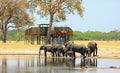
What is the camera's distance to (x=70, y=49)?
53.5 m

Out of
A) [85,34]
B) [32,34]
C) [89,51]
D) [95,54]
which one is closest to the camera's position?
[89,51]

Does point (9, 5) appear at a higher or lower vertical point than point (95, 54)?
higher

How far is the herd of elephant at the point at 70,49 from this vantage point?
175 ft

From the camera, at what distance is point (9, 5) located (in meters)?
85.8

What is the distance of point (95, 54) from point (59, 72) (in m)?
24.9

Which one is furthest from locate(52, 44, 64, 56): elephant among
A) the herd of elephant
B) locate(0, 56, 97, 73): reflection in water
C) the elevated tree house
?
the elevated tree house

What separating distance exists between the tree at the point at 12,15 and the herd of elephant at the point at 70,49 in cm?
2740

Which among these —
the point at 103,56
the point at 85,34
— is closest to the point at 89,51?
the point at 103,56

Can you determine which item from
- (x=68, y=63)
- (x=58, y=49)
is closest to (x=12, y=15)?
(x=58, y=49)

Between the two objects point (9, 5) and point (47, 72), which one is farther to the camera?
point (9, 5)

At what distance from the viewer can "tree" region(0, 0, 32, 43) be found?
84.9 metres

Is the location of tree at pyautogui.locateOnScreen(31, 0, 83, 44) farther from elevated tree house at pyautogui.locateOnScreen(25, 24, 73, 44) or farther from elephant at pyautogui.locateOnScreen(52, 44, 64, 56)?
elephant at pyautogui.locateOnScreen(52, 44, 64, 56)

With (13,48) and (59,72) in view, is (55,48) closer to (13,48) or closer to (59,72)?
(13,48)

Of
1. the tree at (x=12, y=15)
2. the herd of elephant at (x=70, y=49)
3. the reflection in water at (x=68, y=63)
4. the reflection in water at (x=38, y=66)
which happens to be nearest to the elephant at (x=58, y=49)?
the herd of elephant at (x=70, y=49)
